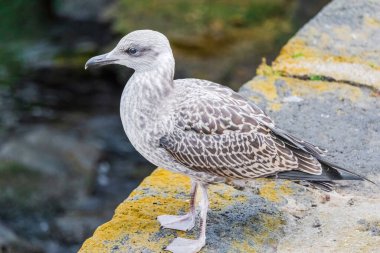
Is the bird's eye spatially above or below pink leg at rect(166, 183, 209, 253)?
above

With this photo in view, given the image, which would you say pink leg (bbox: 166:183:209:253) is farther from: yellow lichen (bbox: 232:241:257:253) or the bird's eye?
the bird's eye

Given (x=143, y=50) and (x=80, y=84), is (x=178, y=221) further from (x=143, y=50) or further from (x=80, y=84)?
(x=80, y=84)

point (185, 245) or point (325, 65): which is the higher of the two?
point (325, 65)

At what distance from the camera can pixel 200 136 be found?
377cm

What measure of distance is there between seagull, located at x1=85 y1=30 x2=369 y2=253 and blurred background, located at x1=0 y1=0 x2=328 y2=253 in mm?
4393

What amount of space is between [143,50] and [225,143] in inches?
25.6

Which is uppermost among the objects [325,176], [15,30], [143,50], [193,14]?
[143,50]

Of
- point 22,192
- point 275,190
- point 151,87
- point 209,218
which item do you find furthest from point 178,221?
point 22,192

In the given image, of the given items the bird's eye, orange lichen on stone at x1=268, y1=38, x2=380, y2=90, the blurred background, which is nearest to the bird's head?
the bird's eye

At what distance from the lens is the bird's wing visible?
3738 millimetres

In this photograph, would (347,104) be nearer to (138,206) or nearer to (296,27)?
(138,206)

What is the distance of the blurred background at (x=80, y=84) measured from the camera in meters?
8.87

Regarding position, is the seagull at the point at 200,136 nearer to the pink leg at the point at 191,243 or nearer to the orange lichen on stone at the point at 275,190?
the pink leg at the point at 191,243

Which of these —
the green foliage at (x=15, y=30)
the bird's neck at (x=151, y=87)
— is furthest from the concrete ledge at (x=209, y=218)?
the green foliage at (x=15, y=30)
